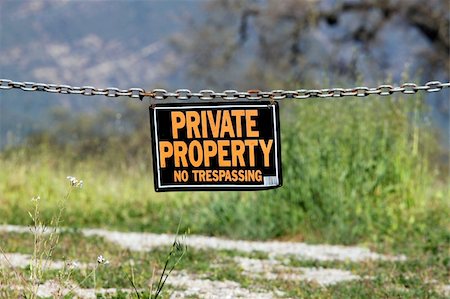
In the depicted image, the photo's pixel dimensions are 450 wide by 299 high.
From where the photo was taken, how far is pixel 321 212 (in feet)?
35.6

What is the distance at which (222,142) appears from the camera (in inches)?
193

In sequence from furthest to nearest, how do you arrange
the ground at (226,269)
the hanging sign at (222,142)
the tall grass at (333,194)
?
the tall grass at (333,194) → the ground at (226,269) → the hanging sign at (222,142)

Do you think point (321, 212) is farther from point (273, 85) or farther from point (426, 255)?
point (273, 85)

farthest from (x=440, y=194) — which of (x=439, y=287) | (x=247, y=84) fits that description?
(x=247, y=84)

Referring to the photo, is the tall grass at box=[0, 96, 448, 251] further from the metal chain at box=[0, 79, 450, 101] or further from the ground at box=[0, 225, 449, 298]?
the metal chain at box=[0, 79, 450, 101]

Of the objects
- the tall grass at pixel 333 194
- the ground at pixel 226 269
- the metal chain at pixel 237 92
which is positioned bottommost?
the ground at pixel 226 269

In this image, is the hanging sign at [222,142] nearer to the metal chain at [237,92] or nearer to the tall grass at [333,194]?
the metal chain at [237,92]

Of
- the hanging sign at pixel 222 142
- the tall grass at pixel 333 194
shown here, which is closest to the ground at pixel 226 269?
the tall grass at pixel 333 194

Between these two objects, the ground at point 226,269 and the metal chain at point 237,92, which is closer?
the metal chain at point 237,92

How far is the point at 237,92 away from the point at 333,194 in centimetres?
614

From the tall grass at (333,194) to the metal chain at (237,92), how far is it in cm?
532

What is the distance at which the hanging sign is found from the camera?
16.0 feet

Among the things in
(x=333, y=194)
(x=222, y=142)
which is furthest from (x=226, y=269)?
(x=222, y=142)

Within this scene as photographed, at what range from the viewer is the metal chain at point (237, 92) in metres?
4.95
